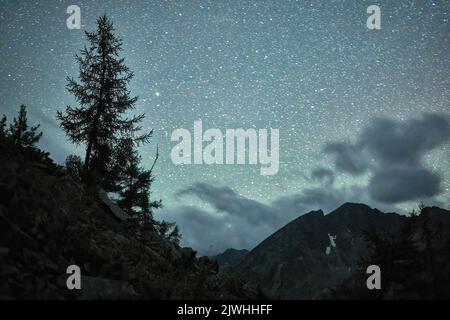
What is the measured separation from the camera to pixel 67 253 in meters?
8.26

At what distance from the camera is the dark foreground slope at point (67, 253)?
6.88 meters

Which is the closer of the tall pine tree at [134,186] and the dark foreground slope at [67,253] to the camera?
the dark foreground slope at [67,253]

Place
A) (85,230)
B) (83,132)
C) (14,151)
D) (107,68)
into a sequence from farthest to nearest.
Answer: (107,68) → (83,132) → (14,151) → (85,230)

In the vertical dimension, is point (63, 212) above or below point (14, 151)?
below

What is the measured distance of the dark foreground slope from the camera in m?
6.88

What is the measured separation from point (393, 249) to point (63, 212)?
1009cm

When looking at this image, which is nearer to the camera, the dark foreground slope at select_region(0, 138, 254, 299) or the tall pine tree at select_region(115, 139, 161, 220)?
the dark foreground slope at select_region(0, 138, 254, 299)

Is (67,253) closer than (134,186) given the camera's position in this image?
Yes

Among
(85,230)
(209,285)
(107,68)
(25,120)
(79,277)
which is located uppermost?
(107,68)

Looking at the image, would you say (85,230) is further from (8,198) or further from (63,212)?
(8,198)
